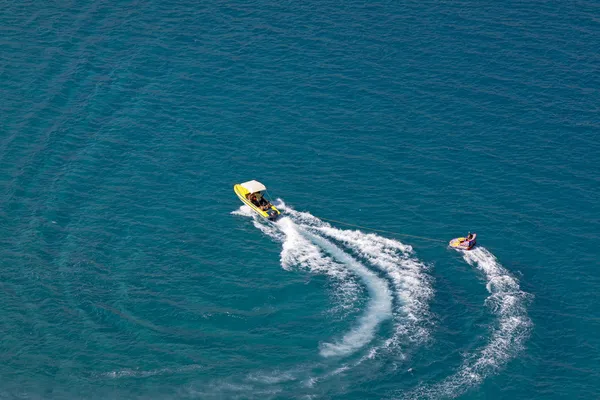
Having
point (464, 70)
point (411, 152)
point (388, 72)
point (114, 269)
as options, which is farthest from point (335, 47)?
point (114, 269)

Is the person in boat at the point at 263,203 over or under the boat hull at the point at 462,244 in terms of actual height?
under

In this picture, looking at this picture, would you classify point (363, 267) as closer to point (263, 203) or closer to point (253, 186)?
point (263, 203)

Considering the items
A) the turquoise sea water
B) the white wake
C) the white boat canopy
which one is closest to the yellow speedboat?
the white boat canopy

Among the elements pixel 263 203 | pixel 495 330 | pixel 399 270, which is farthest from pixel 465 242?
pixel 263 203

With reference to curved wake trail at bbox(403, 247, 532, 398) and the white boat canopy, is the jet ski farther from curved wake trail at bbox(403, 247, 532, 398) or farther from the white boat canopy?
the white boat canopy

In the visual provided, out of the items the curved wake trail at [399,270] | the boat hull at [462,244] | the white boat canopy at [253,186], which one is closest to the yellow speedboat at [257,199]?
the white boat canopy at [253,186]

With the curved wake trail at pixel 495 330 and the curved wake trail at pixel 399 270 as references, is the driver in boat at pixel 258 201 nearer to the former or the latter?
the curved wake trail at pixel 399 270
